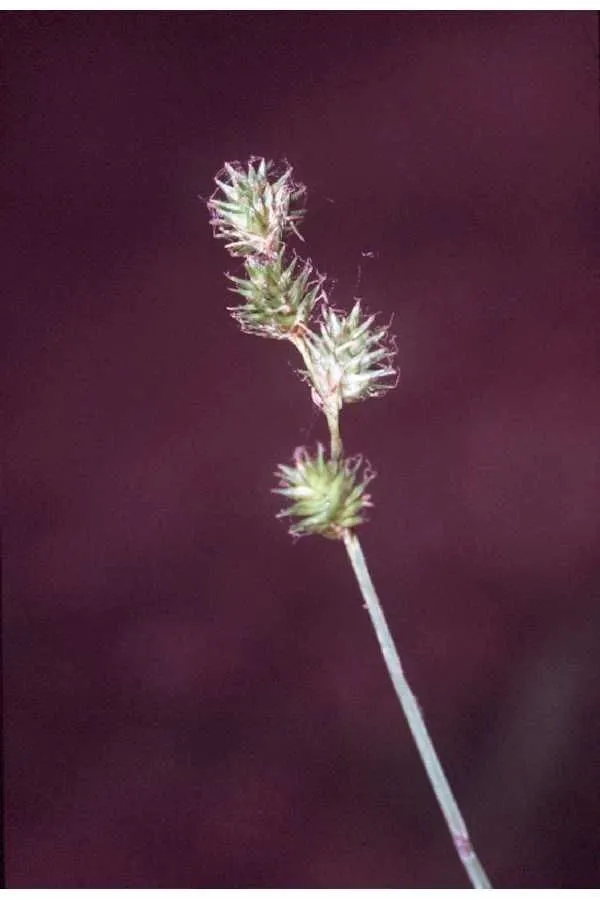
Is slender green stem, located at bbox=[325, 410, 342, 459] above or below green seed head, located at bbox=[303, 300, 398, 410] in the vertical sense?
below

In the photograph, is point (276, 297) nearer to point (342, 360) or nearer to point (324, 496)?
point (342, 360)

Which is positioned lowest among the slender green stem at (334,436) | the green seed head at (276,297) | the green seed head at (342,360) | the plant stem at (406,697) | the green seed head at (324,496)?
the plant stem at (406,697)

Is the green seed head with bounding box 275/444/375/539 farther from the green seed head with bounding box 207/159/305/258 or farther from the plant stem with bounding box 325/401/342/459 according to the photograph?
the green seed head with bounding box 207/159/305/258

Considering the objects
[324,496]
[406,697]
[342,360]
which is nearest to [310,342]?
[342,360]

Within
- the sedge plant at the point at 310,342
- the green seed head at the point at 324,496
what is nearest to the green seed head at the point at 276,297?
the sedge plant at the point at 310,342

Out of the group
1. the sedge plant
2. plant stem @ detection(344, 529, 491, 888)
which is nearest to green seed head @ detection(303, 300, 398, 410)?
the sedge plant

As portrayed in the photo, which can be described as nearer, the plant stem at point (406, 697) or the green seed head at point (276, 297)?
the plant stem at point (406, 697)

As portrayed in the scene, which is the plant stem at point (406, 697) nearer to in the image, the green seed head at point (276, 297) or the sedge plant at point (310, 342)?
the sedge plant at point (310, 342)

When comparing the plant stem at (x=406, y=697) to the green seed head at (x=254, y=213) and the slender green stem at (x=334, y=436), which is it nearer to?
the slender green stem at (x=334, y=436)

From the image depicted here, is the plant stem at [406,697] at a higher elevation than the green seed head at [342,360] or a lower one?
lower
